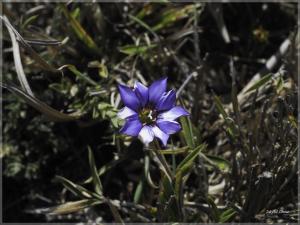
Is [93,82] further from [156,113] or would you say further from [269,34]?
[269,34]

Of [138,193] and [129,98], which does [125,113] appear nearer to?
[129,98]

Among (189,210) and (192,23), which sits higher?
(192,23)

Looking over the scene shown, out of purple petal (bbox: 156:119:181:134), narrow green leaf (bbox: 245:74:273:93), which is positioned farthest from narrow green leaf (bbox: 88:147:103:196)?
narrow green leaf (bbox: 245:74:273:93)

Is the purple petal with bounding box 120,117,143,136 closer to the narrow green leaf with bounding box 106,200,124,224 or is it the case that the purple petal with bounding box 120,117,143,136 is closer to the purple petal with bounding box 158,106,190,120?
the purple petal with bounding box 158,106,190,120

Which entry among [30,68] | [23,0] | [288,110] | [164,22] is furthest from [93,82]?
[288,110]

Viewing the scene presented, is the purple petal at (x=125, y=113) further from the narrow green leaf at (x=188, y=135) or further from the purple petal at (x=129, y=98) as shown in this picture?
the narrow green leaf at (x=188, y=135)

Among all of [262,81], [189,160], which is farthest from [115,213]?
[262,81]
